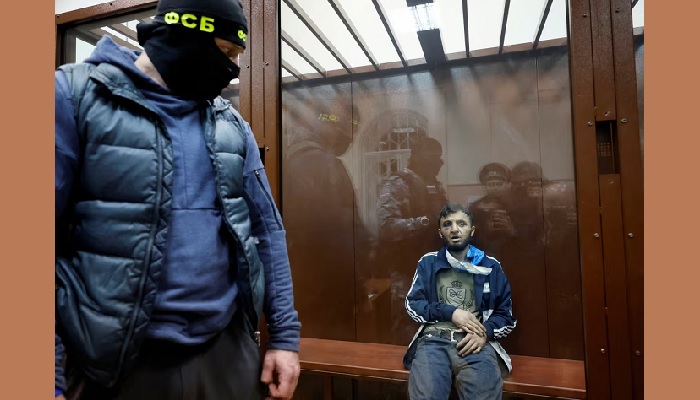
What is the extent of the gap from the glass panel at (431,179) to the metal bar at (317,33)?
8 cm

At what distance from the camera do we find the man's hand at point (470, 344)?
1.74 meters

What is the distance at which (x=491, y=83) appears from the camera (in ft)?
6.55

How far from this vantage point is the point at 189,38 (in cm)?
96

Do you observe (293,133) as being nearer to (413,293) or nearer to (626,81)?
(413,293)

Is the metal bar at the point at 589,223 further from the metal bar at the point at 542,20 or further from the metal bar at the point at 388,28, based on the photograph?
Answer: the metal bar at the point at 388,28

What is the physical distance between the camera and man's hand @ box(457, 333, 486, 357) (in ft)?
5.72

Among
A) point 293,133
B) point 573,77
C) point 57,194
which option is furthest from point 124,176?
point 573,77

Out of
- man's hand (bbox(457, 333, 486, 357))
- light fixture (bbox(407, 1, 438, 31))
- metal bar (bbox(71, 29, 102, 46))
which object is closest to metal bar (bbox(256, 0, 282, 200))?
light fixture (bbox(407, 1, 438, 31))

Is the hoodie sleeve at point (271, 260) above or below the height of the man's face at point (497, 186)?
below

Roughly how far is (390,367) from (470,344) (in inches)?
14.2

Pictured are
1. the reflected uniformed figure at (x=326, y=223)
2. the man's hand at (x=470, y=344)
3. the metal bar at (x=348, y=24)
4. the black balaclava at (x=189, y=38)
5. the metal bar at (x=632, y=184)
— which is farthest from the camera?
the reflected uniformed figure at (x=326, y=223)

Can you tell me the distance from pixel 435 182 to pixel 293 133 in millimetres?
714

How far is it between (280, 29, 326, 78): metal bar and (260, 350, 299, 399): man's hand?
1.35 m

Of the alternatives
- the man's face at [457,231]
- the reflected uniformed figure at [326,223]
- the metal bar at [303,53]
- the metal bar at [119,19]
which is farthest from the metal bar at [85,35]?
the man's face at [457,231]
